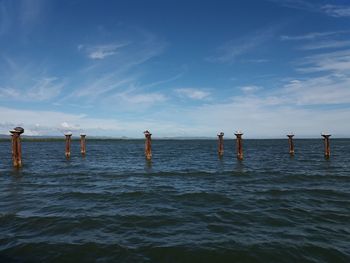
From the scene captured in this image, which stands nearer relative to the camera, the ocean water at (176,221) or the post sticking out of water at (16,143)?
the ocean water at (176,221)

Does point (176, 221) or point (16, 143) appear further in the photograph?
point (16, 143)

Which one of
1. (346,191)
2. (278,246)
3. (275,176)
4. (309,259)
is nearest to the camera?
(309,259)

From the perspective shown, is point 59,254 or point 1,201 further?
point 1,201

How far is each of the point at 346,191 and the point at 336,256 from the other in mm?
10565

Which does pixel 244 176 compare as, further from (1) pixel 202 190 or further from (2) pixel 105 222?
(2) pixel 105 222

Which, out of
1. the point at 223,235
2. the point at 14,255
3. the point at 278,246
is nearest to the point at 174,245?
the point at 223,235

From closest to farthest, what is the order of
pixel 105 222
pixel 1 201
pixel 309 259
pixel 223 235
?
pixel 309 259 → pixel 223 235 → pixel 105 222 → pixel 1 201

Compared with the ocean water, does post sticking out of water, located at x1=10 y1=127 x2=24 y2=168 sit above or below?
above

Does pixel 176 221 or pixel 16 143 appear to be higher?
pixel 16 143

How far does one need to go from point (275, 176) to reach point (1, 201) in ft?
63.7

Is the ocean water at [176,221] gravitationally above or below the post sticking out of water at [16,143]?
below

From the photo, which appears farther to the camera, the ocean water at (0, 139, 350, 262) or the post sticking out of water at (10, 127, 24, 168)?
the post sticking out of water at (10, 127, 24, 168)

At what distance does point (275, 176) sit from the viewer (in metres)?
23.5

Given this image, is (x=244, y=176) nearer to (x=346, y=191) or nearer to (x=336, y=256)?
(x=346, y=191)
